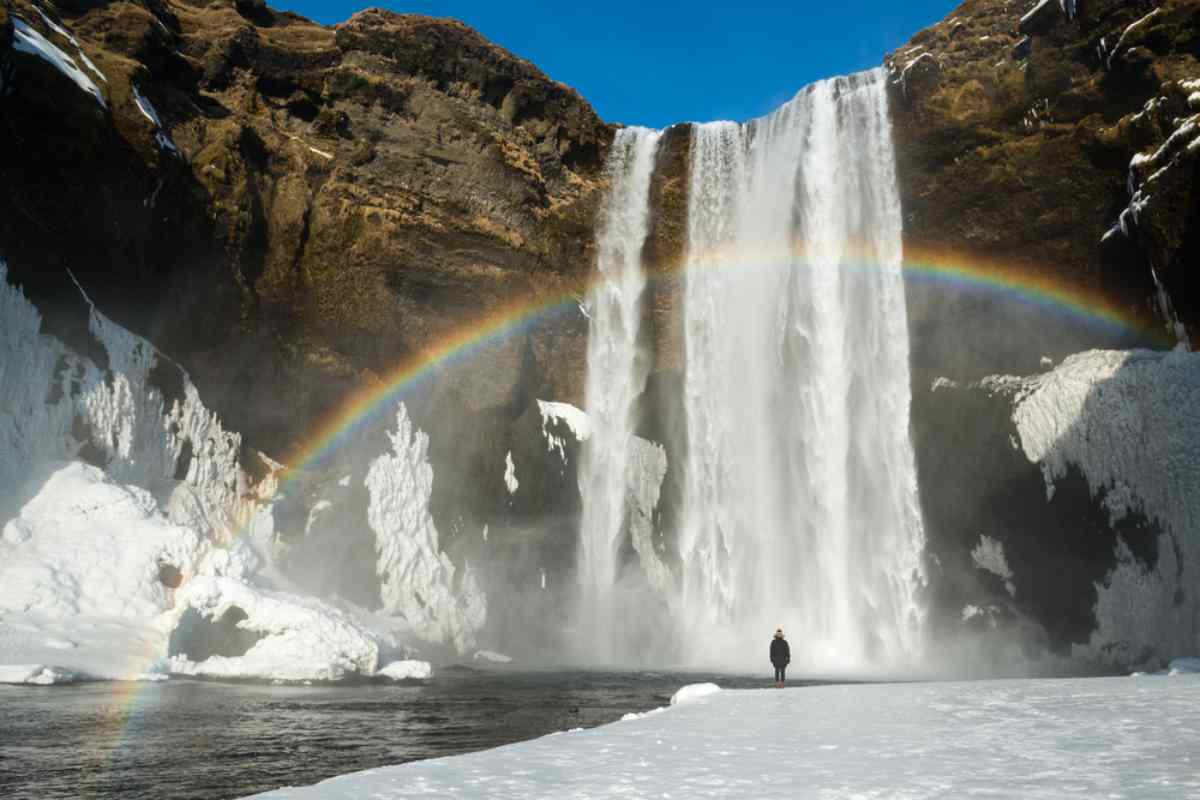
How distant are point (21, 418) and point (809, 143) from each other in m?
27.7

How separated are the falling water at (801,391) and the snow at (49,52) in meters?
21.5

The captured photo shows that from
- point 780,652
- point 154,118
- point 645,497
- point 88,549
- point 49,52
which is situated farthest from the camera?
point 645,497

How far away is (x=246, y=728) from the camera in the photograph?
1388cm

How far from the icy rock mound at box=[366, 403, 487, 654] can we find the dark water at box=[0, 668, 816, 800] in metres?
10.1

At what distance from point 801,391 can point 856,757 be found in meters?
27.4

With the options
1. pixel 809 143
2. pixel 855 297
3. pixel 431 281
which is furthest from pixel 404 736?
pixel 809 143

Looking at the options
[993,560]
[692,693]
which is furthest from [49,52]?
[993,560]

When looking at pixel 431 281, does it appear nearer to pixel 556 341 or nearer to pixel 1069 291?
pixel 556 341

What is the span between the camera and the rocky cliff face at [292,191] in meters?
25.5

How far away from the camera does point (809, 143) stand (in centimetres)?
3538

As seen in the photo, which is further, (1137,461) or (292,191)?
(292,191)

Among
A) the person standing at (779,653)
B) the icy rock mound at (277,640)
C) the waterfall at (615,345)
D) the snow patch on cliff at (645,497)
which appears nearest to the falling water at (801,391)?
the snow patch on cliff at (645,497)

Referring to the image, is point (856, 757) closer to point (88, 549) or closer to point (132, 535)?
point (88, 549)

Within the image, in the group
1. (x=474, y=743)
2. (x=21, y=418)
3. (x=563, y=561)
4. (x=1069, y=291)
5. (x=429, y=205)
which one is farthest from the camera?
(x=563, y=561)
